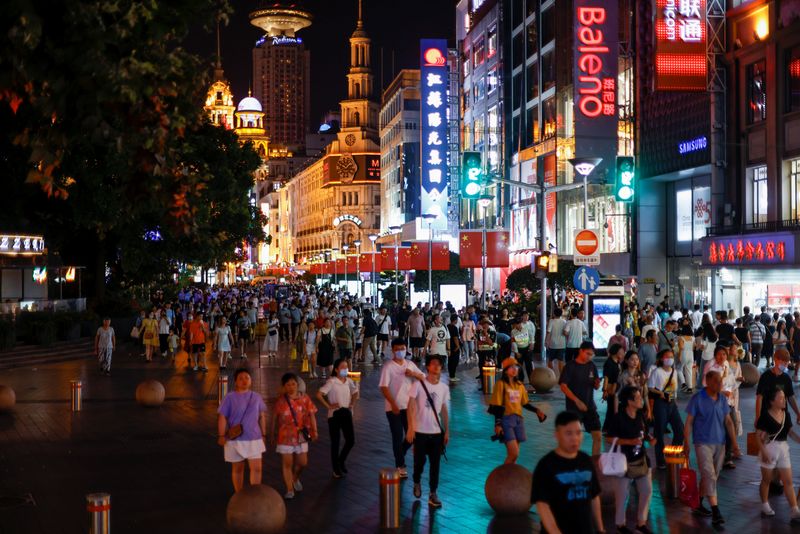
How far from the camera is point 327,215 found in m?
155

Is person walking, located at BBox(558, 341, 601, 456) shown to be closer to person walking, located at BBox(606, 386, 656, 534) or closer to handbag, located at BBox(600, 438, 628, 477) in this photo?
person walking, located at BBox(606, 386, 656, 534)

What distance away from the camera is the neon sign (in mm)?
36031

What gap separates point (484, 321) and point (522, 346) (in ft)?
5.14

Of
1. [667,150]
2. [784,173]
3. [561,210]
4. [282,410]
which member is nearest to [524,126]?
[561,210]

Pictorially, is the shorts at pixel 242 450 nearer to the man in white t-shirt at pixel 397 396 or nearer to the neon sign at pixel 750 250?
the man in white t-shirt at pixel 397 396

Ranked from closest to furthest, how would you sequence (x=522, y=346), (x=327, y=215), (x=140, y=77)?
(x=140, y=77)
(x=522, y=346)
(x=327, y=215)

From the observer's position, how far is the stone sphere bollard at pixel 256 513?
29.6ft

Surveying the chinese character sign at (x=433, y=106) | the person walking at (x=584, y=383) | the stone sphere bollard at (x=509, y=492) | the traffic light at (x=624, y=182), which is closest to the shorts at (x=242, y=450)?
the stone sphere bollard at (x=509, y=492)

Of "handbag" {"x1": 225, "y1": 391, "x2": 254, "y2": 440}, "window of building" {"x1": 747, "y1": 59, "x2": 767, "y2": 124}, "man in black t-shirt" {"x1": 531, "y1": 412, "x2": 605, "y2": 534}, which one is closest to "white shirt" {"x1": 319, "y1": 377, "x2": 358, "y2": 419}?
"handbag" {"x1": 225, "y1": 391, "x2": 254, "y2": 440}

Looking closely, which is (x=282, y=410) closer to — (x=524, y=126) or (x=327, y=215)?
(x=524, y=126)

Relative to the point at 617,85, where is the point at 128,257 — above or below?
below

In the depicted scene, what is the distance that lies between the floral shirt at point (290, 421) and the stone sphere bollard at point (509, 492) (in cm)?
219

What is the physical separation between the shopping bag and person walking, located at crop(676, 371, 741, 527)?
6 cm

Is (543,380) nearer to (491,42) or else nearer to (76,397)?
(76,397)
